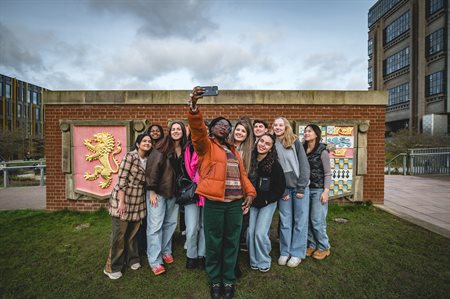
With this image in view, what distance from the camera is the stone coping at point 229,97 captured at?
17.9 feet

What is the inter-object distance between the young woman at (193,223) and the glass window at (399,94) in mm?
35399

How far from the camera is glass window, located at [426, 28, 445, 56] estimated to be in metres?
24.9

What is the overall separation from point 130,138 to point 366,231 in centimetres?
518

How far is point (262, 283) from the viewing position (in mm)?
2783

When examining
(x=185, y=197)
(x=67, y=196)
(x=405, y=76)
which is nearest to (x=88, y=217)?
(x=67, y=196)

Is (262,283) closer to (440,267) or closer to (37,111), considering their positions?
(440,267)

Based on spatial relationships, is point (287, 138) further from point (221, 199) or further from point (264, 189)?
point (221, 199)

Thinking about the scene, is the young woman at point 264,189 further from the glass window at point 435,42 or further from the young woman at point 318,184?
the glass window at point 435,42

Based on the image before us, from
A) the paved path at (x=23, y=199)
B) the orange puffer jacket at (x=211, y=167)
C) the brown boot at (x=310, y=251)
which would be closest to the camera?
the orange puffer jacket at (x=211, y=167)

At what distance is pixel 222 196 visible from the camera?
7.97ft

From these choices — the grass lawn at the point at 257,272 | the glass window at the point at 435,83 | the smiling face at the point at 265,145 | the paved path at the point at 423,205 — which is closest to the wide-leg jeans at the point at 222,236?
the grass lawn at the point at 257,272

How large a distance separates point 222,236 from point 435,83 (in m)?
33.9

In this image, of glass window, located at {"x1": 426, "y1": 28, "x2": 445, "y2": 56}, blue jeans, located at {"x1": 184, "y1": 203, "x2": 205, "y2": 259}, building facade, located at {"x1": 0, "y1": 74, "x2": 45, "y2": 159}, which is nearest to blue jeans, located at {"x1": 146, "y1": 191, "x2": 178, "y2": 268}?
blue jeans, located at {"x1": 184, "y1": 203, "x2": 205, "y2": 259}

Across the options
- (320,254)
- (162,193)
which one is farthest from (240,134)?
(320,254)
